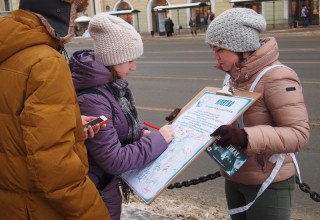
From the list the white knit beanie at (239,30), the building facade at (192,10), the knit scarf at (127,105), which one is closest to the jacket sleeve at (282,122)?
the white knit beanie at (239,30)

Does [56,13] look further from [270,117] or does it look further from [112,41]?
[270,117]

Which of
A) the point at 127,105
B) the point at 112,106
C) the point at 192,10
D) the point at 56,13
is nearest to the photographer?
the point at 56,13

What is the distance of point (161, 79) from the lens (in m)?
11.2

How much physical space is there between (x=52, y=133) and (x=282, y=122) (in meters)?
1.13

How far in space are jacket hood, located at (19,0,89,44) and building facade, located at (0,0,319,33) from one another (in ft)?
80.6

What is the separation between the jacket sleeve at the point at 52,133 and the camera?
5.22 ft

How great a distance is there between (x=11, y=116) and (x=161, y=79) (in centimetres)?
964

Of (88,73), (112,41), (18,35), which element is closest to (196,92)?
(112,41)

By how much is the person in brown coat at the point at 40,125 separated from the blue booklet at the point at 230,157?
0.69m

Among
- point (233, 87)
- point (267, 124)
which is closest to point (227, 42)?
point (233, 87)

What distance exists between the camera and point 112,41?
2.20 meters

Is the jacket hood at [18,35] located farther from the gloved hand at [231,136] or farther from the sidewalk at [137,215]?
the sidewalk at [137,215]

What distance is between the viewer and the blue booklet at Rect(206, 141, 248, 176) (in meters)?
2.13

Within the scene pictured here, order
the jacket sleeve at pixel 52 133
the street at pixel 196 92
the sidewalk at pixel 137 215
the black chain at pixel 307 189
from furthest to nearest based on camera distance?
the street at pixel 196 92 → the sidewalk at pixel 137 215 → the black chain at pixel 307 189 → the jacket sleeve at pixel 52 133
